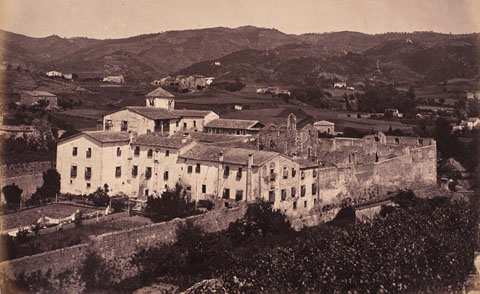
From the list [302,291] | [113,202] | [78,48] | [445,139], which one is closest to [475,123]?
[445,139]

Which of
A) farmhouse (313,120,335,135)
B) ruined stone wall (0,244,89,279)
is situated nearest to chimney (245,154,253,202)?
ruined stone wall (0,244,89,279)

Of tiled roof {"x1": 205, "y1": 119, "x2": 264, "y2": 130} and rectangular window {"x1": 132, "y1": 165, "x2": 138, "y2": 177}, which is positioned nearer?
rectangular window {"x1": 132, "y1": 165, "x2": 138, "y2": 177}

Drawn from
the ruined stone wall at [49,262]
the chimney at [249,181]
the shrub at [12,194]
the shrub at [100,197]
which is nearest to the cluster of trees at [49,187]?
the shrub at [12,194]

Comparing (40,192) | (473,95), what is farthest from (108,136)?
(473,95)

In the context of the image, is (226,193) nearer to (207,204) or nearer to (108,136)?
(207,204)

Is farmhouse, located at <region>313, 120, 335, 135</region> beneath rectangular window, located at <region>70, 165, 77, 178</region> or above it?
above

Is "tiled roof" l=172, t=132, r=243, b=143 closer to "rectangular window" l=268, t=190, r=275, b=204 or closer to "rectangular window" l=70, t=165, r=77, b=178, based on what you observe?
"rectangular window" l=70, t=165, r=77, b=178

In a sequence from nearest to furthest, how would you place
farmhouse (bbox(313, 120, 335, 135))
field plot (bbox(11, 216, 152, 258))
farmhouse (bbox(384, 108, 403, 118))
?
field plot (bbox(11, 216, 152, 258)) → farmhouse (bbox(313, 120, 335, 135)) → farmhouse (bbox(384, 108, 403, 118))

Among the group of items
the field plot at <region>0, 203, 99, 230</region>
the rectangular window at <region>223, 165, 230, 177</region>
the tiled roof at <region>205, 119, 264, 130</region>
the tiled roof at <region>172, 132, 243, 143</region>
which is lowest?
the field plot at <region>0, 203, 99, 230</region>
